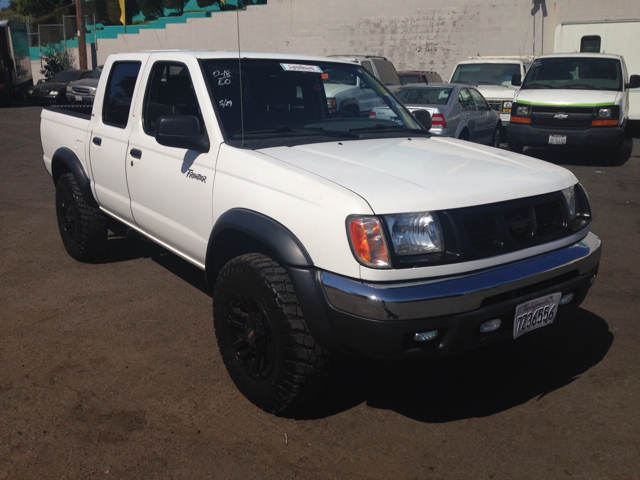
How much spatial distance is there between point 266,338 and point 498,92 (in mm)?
12518

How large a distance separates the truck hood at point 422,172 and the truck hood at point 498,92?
10.9 m

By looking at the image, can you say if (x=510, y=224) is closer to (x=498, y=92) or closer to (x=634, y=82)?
(x=634, y=82)

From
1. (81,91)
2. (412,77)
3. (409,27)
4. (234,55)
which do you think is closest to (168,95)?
(234,55)

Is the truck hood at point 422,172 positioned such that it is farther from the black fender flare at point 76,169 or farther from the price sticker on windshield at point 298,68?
the black fender flare at point 76,169

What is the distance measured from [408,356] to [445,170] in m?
1.02

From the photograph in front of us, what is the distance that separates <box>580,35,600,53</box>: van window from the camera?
1472 centimetres

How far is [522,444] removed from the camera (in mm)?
2986

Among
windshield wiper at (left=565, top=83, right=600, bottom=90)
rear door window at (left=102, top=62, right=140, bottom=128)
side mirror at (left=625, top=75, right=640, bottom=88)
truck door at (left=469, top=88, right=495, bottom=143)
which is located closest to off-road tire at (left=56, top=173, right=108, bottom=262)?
rear door window at (left=102, top=62, right=140, bottom=128)

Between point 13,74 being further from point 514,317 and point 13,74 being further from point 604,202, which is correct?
point 514,317

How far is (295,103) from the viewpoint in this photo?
4.12m

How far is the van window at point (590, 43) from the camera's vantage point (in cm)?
1472

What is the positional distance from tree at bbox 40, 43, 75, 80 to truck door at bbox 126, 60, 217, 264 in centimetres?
3142

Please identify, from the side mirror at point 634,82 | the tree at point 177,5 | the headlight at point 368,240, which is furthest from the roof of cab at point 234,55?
the tree at point 177,5

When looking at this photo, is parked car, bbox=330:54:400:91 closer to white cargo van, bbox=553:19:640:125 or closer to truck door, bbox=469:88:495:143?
truck door, bbox=469:88:495:143
